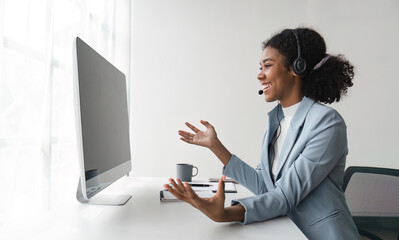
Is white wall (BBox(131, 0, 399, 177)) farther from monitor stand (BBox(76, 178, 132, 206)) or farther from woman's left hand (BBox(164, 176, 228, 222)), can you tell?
woman's left hand (BBox(164, 176, 228, 222))

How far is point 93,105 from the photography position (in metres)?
0.88

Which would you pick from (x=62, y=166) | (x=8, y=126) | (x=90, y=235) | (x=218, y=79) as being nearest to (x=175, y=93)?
(x=218, y=79)

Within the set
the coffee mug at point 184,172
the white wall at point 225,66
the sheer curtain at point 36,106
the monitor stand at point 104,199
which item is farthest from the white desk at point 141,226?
the white wall at point 225,66

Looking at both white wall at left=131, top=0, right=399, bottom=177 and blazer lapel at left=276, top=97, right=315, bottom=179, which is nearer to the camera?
blazer lapel at left=276, top=97, right=315, bottom=179

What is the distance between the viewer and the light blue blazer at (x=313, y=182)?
0.91m

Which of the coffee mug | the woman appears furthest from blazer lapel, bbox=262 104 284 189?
the coffee mug

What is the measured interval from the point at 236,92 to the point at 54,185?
1.65 m

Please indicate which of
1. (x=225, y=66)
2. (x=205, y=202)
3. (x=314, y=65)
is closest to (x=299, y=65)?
(x=314, y=65)

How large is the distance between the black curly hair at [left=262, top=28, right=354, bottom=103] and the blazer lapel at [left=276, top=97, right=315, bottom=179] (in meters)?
0.09

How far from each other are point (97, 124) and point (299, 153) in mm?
655

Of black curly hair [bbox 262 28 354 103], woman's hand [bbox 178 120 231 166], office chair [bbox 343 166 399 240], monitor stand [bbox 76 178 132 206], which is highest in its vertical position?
black curly hair [bbox 262 28 354 103]

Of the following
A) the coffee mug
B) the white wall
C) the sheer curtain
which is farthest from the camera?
the white wall

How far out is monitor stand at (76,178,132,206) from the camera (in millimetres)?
1019

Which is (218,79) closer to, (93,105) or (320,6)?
(320,6)
